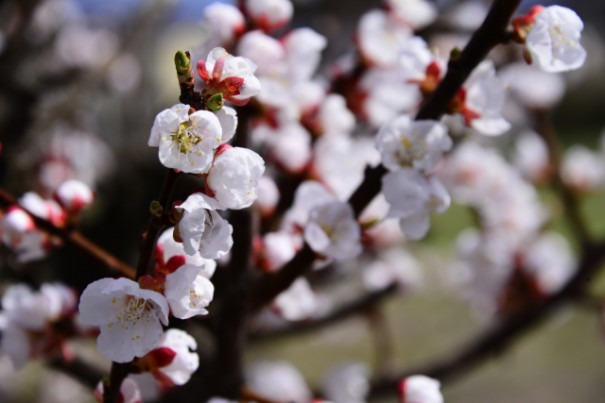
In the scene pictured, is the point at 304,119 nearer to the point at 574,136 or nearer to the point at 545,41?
the point at 545,41

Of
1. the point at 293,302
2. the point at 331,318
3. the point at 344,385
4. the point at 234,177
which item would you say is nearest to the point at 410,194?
the point at 234,177

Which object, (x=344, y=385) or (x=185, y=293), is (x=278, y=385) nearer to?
(x=344, y=385)

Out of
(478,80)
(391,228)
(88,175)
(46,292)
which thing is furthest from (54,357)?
(88,175)

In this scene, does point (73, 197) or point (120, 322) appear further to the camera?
point (73, 197)

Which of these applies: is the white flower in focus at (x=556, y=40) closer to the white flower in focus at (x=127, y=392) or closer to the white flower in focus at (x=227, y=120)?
the white flower in focus at (x=227, y=120)

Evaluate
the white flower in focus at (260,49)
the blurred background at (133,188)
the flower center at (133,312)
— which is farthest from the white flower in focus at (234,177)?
the blurred background at (133,188)
